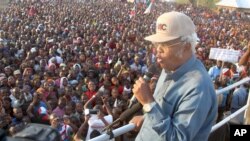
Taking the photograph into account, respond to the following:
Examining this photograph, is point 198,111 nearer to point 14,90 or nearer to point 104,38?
point 14,90

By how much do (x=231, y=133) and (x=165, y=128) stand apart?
52.7 inches

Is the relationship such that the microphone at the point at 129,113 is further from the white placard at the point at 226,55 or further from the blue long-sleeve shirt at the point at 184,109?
the white placard at the point at 226,55

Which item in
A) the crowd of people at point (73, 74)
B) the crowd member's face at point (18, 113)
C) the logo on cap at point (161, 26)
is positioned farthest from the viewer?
the crowd member's face at point (18, 113)

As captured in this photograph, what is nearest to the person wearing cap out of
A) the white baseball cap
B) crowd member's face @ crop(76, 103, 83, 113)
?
the white baseball cap

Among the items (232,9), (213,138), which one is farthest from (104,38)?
(232,9)

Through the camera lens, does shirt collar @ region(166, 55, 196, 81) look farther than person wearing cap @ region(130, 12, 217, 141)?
Yes

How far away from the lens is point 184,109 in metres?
1.63

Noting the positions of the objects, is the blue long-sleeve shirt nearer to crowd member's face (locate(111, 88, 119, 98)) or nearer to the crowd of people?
the crowd of people

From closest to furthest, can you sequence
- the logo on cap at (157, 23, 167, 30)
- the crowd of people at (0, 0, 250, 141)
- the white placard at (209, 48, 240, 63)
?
the logo on cap at (157, 23, 167, 30)
the crowd of people at (0, 0, 250, 141)
the white placard at (209, 48, 240, 63)

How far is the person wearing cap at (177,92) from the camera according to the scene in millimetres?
1614

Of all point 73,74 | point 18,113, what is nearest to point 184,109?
point 18,113

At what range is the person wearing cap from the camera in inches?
63.6

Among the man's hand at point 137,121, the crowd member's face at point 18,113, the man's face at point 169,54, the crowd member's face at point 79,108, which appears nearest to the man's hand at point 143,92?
the man's face at point 169,54

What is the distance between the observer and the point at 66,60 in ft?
→ 37.4
